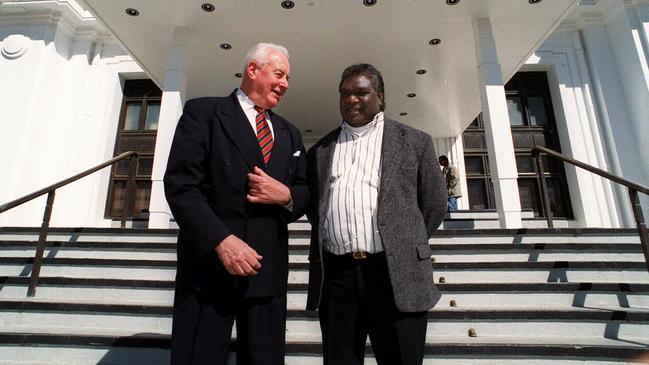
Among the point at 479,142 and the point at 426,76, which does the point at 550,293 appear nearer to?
the point at 426,76

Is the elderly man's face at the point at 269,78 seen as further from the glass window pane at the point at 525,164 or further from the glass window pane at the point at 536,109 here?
the glass window pane at the point at 536,109

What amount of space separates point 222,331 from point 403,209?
855 millimetres

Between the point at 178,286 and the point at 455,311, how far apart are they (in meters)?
2.45

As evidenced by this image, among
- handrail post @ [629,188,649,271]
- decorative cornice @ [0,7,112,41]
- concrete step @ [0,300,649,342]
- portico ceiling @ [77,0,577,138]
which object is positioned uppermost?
decorative cornice @ [0,7,112,41]

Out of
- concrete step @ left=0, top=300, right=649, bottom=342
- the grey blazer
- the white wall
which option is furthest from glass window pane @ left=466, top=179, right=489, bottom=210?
the white wall

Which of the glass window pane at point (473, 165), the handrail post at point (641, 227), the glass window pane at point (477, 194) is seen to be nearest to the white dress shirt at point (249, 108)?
the handrail post at point (641, 227)

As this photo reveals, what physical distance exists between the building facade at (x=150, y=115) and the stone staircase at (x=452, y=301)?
15.0 feet

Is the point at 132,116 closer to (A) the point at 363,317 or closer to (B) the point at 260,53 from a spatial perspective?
(B) the point at 260,53

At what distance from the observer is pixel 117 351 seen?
2627 millimetres

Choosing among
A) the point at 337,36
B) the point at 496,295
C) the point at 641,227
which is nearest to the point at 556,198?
the point at 641,227

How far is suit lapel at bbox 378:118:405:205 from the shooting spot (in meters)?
1.52

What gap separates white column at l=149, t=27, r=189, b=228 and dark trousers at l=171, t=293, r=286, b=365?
481 centimetres

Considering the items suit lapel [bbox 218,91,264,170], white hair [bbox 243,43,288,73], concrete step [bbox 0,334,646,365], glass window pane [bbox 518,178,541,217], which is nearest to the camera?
suit lapel [bbox 218,91,264,170]

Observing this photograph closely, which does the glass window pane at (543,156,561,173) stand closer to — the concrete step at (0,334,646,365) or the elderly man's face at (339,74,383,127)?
the concrete step at (0,334,646,365)
